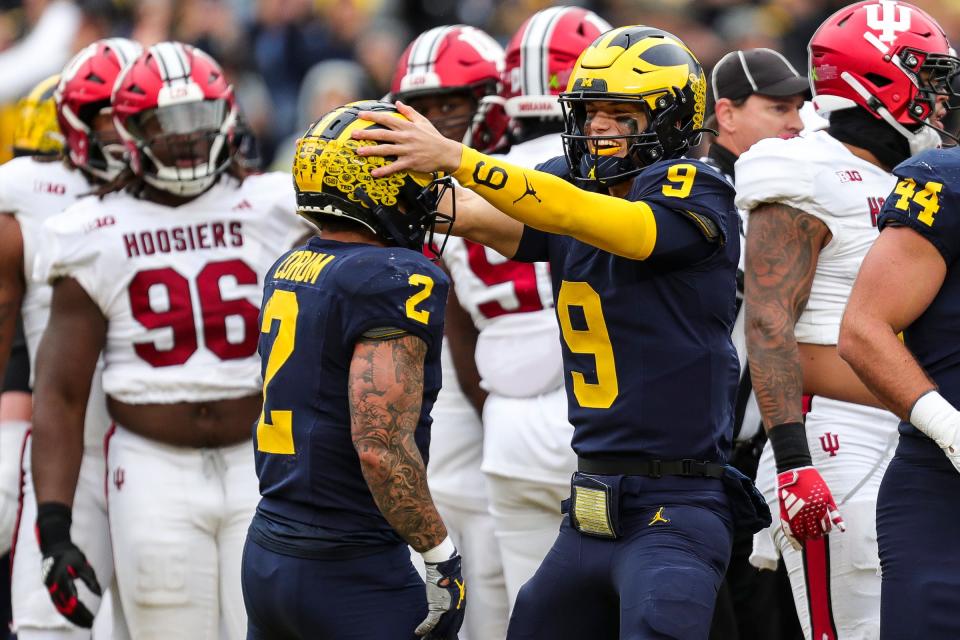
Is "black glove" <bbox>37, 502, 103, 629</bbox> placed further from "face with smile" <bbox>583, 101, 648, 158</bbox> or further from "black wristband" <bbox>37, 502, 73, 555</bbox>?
"face with smile" <bbox>583, 101, 648, 158</bbox>

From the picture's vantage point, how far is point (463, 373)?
6.25 meters

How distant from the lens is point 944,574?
3936 millimetres

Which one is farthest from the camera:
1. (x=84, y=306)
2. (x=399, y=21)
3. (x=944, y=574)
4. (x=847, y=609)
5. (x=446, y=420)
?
(x=399, y=21)

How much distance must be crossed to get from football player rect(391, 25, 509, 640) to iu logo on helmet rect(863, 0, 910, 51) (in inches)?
69.1

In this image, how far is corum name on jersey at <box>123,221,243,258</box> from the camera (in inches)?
215

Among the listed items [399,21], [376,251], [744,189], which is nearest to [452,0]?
[399,21]

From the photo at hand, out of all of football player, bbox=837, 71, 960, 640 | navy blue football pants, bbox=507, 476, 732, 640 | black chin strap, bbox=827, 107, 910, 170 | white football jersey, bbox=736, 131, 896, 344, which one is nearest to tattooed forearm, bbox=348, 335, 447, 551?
navy blue football pants, bbox=507, 476, 732, 640

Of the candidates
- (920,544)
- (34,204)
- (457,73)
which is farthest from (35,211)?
(920,544)

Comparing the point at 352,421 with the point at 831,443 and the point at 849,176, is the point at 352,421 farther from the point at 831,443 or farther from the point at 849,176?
the point at 849,176

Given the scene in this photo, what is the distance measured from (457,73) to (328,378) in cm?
259

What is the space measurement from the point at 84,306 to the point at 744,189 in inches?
85.7

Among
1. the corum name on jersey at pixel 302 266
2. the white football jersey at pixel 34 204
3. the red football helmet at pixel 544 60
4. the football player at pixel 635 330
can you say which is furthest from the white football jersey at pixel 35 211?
the football player at pixel 635 330

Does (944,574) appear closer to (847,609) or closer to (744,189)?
(847,609)

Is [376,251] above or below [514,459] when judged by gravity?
above
